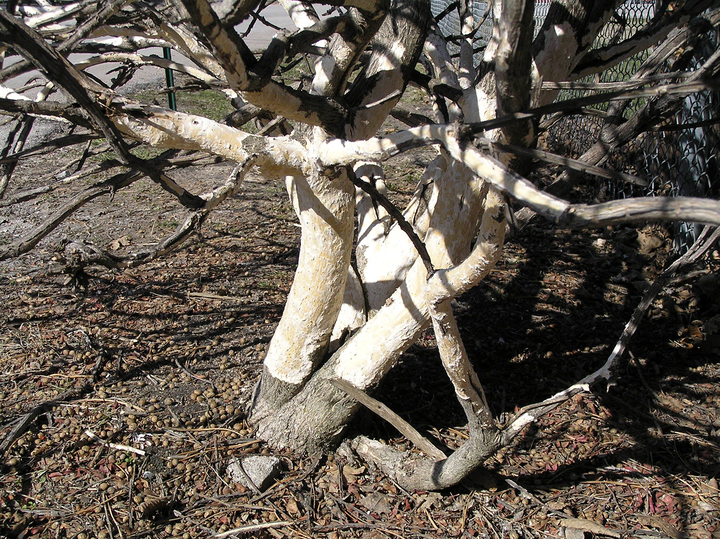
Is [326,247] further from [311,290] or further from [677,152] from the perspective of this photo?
[677,152]

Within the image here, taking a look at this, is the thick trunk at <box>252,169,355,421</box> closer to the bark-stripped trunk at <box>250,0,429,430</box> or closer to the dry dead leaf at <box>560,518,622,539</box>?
A: the bark-stripped trunk at <box>250,0,429,430</box>

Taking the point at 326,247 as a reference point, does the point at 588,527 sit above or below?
below

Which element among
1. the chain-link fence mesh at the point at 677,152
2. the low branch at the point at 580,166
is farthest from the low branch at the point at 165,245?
the chain-link fence mesh at the point at 677,152

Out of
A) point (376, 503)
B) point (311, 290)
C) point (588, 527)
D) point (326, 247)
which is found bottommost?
point (588, 527)

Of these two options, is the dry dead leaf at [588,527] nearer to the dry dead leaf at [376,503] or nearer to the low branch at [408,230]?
the dry dead leaf at [376,503]

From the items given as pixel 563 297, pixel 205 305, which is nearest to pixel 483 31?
pixel 563 297

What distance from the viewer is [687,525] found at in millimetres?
2406

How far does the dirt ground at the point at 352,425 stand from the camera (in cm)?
244

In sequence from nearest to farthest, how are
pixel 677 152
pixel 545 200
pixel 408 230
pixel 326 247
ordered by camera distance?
1. pixel 545 200
2. pixel 408 230
3. pixel 326 247
4. pixel 677 152

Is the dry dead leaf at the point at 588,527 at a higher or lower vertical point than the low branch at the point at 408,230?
lower

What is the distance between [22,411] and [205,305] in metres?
1.25

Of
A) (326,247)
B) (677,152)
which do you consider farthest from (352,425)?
(677,152)

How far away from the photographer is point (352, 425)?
290 cm

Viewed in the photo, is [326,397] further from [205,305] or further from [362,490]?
[205,305]
